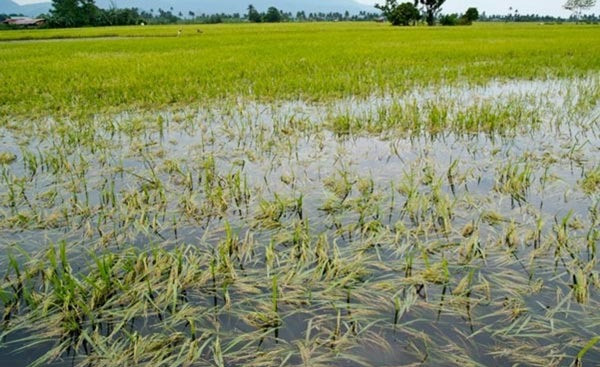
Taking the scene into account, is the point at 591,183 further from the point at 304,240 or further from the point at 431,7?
the point at 431,7

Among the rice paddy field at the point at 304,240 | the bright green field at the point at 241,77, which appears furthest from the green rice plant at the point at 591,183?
the bright green field at the point at 241,77

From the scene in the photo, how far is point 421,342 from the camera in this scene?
2020 millimetres

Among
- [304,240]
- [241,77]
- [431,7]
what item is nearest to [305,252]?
[304,240]

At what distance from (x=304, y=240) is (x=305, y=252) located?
0.48 feet

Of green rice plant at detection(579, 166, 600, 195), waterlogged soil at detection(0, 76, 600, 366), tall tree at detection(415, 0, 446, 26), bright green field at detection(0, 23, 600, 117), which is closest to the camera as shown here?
waterlogged soil at detection(0, 76, 600, 366)

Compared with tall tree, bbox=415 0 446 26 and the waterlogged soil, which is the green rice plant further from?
tall tree, bbox=415 0 446 26

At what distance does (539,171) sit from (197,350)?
12.8ft

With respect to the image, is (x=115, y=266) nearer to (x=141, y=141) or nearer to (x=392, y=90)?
(x=141, y=141)

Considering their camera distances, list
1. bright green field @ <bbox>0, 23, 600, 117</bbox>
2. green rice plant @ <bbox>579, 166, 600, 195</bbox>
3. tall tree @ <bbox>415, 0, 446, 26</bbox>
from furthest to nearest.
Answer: tall tree @ <bbox>415, 0, 446, 26</bbox>
bright green field @ <bbox>0, 23, 600, 117</bbox>
green rice plant @ <bbox>579, 166, 600, 195</bbox>

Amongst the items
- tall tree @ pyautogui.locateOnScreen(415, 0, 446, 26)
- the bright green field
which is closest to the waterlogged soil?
the bright green field

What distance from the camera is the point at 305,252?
2787mm

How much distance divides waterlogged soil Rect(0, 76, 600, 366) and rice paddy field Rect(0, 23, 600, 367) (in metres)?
0.01

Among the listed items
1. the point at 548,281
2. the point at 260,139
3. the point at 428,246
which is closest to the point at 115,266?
the point at 428,246

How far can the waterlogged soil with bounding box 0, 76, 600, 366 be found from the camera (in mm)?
2041
